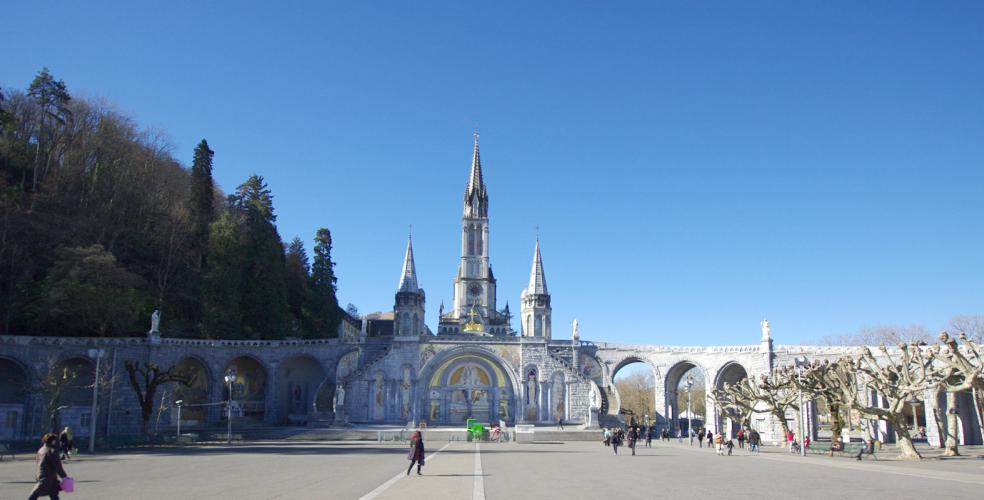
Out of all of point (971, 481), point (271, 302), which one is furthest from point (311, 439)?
point (971, 481)

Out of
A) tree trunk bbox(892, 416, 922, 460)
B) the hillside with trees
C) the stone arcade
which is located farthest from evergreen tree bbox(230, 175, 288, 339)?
tree trunk bbox(892, 416, 922, 460)

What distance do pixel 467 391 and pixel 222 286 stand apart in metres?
18.3

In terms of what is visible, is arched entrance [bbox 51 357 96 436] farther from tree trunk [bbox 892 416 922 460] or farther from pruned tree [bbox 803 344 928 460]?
tree trunk [bbox 892 416 922 460]

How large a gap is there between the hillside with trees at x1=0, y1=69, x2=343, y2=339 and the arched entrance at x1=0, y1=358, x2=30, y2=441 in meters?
2.60

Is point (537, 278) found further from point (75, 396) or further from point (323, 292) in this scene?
point (75, 396)

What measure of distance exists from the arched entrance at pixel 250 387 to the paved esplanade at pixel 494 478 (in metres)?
28.3

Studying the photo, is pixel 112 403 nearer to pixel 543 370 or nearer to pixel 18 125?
pixel 18 125

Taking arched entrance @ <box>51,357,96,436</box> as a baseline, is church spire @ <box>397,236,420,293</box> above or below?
above

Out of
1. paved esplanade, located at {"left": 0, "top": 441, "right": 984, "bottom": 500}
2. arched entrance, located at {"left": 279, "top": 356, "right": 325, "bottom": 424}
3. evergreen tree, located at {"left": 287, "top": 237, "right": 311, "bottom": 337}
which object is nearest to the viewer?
paved esplanade, located at {"left": 0, "top": 441, "right": 984, "bottom": 500}

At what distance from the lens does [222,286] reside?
4969 centimetres

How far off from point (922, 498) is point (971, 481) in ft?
15.6

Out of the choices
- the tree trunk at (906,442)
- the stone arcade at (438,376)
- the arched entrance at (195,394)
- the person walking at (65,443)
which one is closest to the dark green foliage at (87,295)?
the stone arcade at (438,376)

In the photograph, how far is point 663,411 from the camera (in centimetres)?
5397

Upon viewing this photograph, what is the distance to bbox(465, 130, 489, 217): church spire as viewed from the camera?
3433 inches
